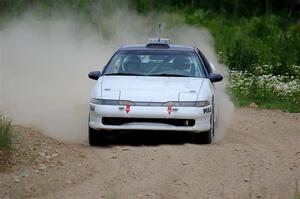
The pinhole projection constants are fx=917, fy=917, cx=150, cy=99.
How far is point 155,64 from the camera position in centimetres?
1439

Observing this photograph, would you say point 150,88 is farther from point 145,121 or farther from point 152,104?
point 145,121

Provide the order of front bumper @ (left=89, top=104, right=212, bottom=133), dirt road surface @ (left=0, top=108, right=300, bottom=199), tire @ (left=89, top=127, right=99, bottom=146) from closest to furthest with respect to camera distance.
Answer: dirt road surface @ (left=0, top=108, right=300, bottom=199) → front bumper @ (left=89, top=104, right=212, bottom=133) → tire @ (left=89, top=127, right=99, bottom=146)

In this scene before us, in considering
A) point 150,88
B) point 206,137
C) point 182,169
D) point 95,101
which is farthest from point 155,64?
point 182,169

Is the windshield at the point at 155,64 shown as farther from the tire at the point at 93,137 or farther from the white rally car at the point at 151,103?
the tire at the point at 93,137

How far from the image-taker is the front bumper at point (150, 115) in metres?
12.6

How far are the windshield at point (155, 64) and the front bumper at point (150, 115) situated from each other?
143 centimetres

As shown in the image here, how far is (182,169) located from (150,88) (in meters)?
2.43

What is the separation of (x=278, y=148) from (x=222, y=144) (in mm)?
811

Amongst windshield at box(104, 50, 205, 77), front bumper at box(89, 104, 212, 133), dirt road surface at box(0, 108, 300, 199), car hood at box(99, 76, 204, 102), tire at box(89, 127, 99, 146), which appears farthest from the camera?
windshield at box(104, 50, 205, 77)

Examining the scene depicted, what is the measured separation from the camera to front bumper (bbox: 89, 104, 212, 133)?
12.6 m

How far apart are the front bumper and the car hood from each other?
0.16m

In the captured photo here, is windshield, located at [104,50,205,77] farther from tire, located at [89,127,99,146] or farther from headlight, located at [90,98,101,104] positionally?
tire, located at [89,127,99,146]

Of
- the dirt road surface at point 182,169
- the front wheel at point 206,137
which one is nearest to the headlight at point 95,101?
the dirt road surface at point 182,169

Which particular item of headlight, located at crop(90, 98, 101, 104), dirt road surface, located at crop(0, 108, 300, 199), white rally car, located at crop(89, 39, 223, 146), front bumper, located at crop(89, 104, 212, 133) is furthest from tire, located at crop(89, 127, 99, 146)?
headlight, located at crop(90, 98, 101, 104)
